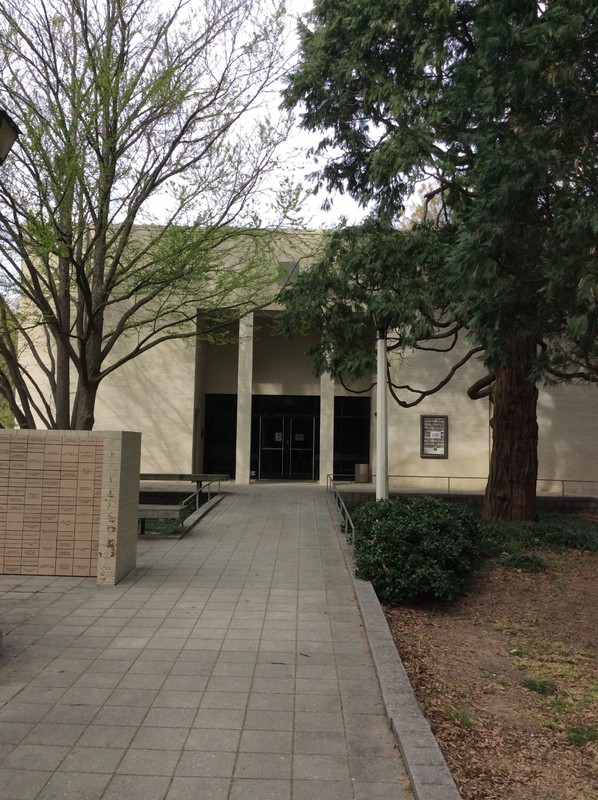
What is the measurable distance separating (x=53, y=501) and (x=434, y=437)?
15936 millimetres

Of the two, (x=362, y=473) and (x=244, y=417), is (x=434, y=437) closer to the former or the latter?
(x=362, y=473)

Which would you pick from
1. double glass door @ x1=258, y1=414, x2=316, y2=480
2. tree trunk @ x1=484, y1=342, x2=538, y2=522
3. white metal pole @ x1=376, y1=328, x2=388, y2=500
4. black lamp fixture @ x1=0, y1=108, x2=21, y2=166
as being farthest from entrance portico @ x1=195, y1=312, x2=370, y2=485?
black lamp fixture @ x1=0, y1=108, x2=21, y2=166

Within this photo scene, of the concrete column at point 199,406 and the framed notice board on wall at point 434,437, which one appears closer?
the framed notice board on wall at point 434,437

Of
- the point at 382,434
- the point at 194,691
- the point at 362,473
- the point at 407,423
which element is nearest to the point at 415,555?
the point at 382,434

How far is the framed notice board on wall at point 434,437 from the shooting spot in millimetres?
22000

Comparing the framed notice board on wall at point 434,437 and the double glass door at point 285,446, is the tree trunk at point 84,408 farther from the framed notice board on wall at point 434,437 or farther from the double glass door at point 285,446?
the framed notice board on wall at point 434,437

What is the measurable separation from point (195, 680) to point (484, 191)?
5749mm

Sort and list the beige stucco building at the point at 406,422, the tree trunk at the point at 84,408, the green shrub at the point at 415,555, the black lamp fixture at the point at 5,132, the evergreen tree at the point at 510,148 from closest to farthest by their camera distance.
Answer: the black lamp fixture at the point at 5,132
the evergreen tree at the point at 510,148
the green shrub at the point at 415,555
the tree trunk at the point at 84,408
the beige stucco building at the point at 406,422

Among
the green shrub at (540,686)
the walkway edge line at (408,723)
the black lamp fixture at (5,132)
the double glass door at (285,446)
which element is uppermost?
the black lamp fixture at (5,132)

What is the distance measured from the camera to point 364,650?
571cm

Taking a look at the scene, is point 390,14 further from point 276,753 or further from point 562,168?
point 276,753

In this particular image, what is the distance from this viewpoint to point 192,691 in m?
4.70

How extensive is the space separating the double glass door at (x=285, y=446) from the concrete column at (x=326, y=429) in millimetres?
1948

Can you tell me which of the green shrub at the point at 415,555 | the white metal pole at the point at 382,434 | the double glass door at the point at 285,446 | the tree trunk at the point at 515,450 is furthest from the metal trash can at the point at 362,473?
the green shrub at the point at 415,555
